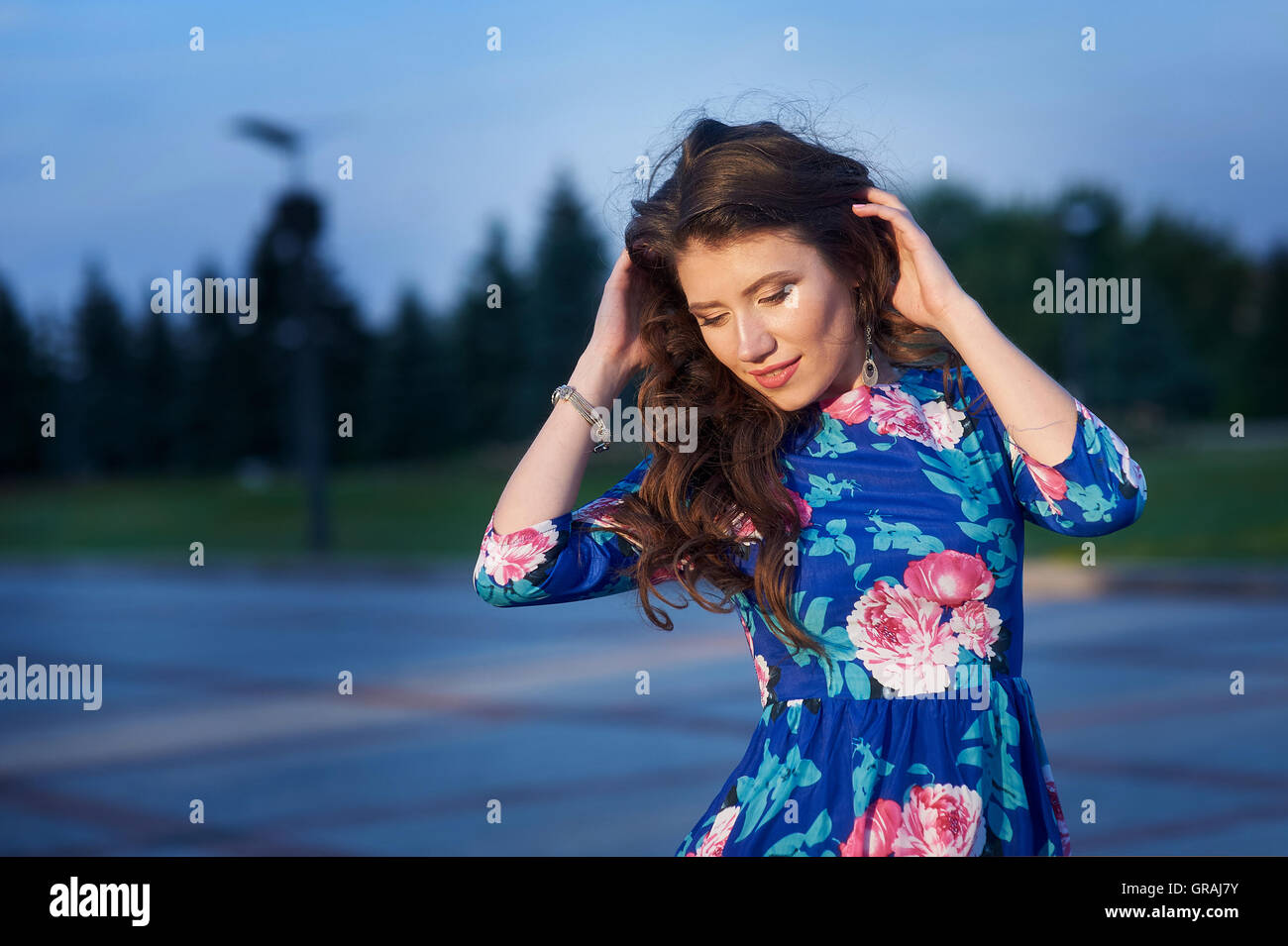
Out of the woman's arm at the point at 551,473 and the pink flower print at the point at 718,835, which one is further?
the woman's arm at the point at 551,473

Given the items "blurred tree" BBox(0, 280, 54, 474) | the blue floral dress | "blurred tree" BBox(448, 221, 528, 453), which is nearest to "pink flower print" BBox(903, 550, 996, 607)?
the blue floral dress

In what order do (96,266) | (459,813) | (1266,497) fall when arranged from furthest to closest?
(96,266) → (1266,497) → (459,813)

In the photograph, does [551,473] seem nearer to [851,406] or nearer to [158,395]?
[851,406]

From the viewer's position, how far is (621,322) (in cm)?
217

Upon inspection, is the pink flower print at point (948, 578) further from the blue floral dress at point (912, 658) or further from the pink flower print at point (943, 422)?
the pink flower print at point (943, 422)

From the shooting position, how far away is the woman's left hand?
6.49ft

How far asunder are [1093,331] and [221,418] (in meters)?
28.8

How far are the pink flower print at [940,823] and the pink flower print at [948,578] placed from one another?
9.5 inches

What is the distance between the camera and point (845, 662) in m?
1.96

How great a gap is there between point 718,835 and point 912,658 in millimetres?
338

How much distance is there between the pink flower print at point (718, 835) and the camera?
1.92 meters

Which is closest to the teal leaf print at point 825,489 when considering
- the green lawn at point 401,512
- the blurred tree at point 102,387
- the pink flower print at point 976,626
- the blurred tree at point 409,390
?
the pink flower print at point 976,626
